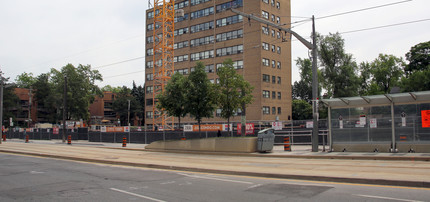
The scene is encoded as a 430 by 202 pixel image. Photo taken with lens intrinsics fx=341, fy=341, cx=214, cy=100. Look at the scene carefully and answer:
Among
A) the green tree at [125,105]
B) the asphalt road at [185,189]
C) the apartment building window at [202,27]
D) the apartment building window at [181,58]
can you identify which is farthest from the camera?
the green tree at [125,105]

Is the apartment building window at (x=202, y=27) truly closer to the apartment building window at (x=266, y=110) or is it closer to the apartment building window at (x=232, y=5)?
the apartment building window at (x=232, y=5)

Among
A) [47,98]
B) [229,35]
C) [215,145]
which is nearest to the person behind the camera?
[215,145]

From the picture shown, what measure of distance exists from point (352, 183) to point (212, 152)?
1365cm

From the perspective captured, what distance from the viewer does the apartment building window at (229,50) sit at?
6042cm

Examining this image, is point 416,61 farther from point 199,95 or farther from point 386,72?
point 199,95

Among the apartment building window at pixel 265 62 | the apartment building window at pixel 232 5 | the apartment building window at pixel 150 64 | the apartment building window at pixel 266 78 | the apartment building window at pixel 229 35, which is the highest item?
the apartment building window at pixel 232 5

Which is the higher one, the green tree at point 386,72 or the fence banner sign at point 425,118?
the green tree at point 386,72

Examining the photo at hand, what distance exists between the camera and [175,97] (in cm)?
2659

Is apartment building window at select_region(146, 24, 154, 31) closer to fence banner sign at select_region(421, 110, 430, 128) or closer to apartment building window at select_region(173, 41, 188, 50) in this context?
apartment building window at select_region(173, 41, 188, 50)

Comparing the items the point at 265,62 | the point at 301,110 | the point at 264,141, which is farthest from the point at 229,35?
the point at 264,141

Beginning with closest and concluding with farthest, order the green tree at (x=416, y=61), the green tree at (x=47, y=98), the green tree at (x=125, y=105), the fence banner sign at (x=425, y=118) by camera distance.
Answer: the fence banner sign at (x=425, y=118)
the green tree at (x=416, y=61)
the green tree at (x=47, y=98)
the green tree at (x=125, y=105)

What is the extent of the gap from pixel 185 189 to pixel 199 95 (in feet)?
53.7

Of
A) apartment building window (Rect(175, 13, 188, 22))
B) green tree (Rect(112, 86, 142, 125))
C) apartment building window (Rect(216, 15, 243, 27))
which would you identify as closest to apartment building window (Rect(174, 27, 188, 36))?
apartment building window (Rect(175, 13, 188, 22))

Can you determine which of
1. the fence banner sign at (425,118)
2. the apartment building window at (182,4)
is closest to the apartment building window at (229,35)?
the apartment building window at (182,4)
